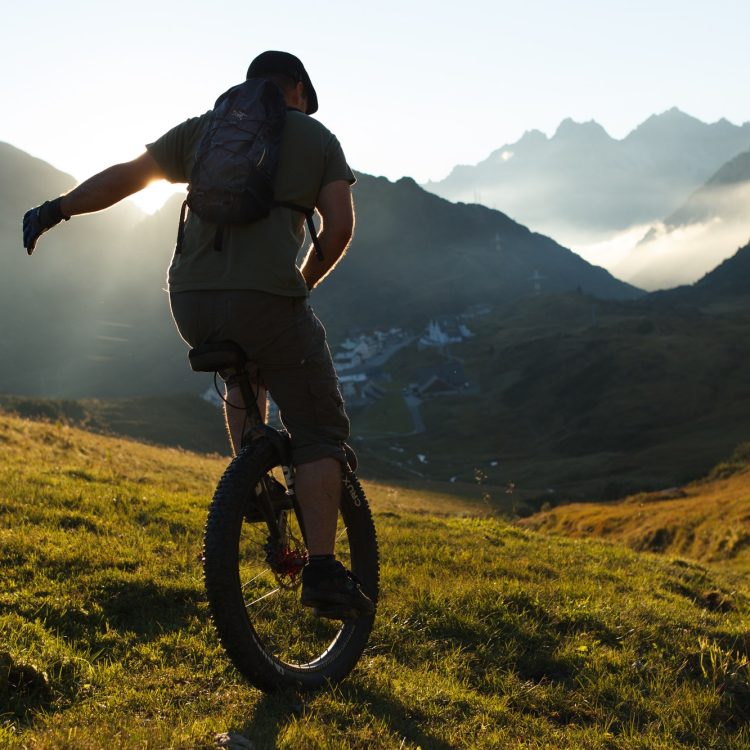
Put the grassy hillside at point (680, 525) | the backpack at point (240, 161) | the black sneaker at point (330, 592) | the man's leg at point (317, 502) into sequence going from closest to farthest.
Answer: the backpack at point (240, 161)
the black sneaker at point (330, 592)
the man's leg at point (317, 502)
the grassy hillside at point (680, 525)

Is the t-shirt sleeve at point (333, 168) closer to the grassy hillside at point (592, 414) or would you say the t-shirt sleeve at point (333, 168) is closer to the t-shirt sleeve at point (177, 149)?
the t-shirt sleeve at point (177, 149)

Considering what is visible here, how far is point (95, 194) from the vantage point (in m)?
4.83

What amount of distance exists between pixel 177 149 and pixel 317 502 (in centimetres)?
252

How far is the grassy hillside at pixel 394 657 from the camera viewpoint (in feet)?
13.2

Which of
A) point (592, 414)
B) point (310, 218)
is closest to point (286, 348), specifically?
point (310, 218)

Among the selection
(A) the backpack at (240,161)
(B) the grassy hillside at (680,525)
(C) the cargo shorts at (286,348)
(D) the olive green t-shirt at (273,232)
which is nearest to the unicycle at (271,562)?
(C) the cargo shorts at (286,348)

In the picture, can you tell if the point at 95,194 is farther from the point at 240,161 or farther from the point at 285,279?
the point at 285,279

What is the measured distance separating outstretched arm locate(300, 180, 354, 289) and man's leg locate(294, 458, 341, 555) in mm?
1209

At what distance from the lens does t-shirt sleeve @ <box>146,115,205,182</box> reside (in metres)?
4.80

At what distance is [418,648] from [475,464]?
98.5m

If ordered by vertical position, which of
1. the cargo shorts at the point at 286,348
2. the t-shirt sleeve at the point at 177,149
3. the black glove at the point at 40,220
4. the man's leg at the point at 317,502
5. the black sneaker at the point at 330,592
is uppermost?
the t-shirt sleeve at the point at 177,149

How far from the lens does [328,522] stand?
475cm

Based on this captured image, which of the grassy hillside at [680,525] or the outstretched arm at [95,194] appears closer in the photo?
the outstretched arm at [95,194]

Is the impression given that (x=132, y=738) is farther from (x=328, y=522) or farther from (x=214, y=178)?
(x=214, y=178)
